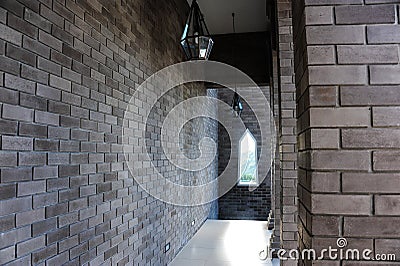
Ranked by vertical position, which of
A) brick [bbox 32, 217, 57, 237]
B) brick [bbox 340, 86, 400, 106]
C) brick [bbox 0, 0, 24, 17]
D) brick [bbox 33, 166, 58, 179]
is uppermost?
brick [bbox 0, 0, 24, 17]

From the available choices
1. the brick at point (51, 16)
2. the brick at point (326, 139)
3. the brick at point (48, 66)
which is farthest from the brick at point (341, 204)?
the brick at point (51, 16)

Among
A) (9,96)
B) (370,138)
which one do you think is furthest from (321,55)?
(9,96)

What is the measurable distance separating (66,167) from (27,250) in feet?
1.70

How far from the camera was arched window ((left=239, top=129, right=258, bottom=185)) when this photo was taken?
974 cm

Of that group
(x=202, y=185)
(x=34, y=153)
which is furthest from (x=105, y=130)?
(x=202, y=185)

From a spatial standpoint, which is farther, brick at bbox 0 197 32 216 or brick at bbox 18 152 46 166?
brick at bbox 18 152 46 166

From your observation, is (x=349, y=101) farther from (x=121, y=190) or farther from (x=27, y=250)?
(x=121, y=190)

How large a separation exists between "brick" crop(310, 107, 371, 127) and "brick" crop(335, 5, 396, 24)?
0.92 ft

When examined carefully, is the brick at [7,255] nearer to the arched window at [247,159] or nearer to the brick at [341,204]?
the brick at [341,204]

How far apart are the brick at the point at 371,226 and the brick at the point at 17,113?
60.1 inches

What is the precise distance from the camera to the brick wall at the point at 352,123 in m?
0.92

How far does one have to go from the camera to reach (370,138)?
3.09 ft

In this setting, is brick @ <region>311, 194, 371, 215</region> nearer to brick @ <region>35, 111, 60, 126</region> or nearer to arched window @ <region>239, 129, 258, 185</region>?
brick @ <region>35, 111, 60, 126</region>

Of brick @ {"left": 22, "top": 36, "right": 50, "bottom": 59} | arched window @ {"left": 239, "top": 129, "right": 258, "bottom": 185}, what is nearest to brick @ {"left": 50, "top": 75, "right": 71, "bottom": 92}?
brick @ {"left": 22, "top": 36, "right": 50, "bottom": 59}
